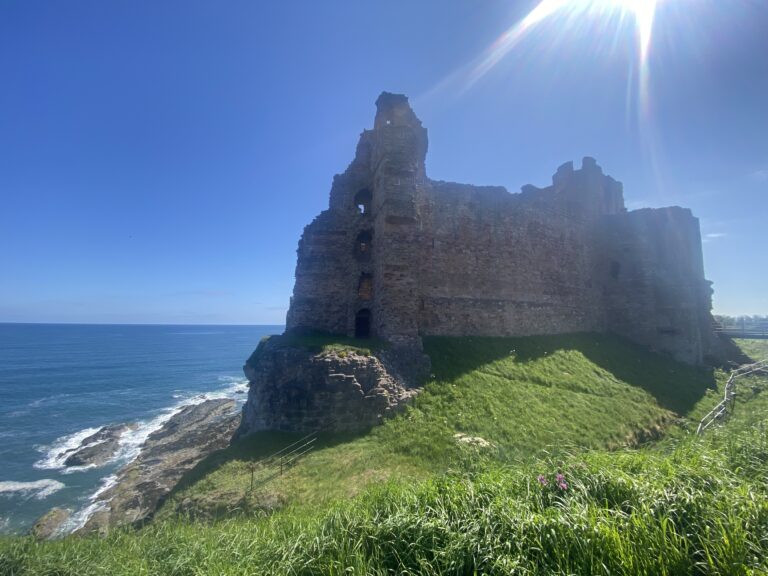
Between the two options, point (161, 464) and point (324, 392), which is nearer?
point (324, 392)

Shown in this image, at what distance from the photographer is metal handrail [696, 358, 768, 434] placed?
587 inches

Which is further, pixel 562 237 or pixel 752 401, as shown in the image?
pixel 562 237

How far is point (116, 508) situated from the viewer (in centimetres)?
1733

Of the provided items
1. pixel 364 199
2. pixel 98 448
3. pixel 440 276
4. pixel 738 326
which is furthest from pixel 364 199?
pixel 738 326

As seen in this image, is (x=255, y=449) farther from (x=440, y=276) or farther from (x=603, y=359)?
(x=603, y=359)

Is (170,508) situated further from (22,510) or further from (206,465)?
(22,510)

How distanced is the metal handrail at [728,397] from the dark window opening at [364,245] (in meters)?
16.2

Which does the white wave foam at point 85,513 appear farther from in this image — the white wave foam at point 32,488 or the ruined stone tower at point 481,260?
the ruined stone tower at point 481,260

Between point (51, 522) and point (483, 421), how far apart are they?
71.0 feet

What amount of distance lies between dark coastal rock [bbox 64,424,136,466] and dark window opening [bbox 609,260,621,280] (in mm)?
41441

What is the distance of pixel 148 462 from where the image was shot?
78.3ft

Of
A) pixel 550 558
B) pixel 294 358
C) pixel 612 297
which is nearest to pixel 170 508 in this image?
pixel 294 358

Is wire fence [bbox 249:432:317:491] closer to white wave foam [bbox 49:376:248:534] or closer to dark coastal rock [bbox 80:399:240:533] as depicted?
dark coastal rock [bbox 80:399:240:533]

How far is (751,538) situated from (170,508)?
13.7 m
